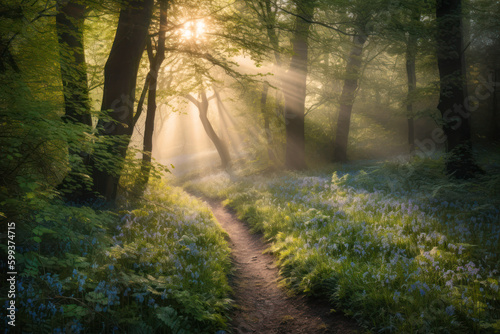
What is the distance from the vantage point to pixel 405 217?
20.2 ft

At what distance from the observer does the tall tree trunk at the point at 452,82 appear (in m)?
9.29

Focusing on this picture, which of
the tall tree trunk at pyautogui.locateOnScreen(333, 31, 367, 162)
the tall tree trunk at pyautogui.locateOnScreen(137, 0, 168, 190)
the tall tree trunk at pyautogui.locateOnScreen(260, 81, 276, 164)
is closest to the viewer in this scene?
the tall tree trunk at pyautogui.locateOnScreen(137, 0, 168, 190)

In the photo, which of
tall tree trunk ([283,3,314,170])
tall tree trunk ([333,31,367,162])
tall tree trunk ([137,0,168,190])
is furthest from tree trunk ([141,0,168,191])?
tall tree trunk ([333,31,367,162])

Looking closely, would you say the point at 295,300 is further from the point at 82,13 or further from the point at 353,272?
the point at 82,13

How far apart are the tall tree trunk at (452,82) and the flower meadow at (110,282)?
8.94 m

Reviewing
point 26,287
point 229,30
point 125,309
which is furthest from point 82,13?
point 125,309

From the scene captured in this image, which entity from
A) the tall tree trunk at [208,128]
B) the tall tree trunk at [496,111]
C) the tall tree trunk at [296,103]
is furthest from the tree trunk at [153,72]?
the tall tree trunk at [496,111]

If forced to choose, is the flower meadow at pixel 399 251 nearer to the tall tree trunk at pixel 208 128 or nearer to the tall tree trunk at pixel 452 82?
the tall tree trunk at pixel 452 82

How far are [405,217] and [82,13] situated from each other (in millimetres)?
9873

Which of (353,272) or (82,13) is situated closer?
(353,272)

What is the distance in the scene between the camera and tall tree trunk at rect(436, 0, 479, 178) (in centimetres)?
929

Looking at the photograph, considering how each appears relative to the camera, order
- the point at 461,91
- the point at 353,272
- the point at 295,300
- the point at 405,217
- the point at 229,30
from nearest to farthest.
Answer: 1. the point at 353,272
2. the point at 295,300
3. the point at 405,217
4. the point at 229,30
5. the point at 461,91

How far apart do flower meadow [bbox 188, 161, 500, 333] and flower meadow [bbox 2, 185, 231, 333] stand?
1.81 m

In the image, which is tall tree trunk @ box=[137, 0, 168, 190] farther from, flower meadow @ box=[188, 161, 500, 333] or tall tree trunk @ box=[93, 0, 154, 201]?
flower meadow @ box=[188, 161, 500, 333]
